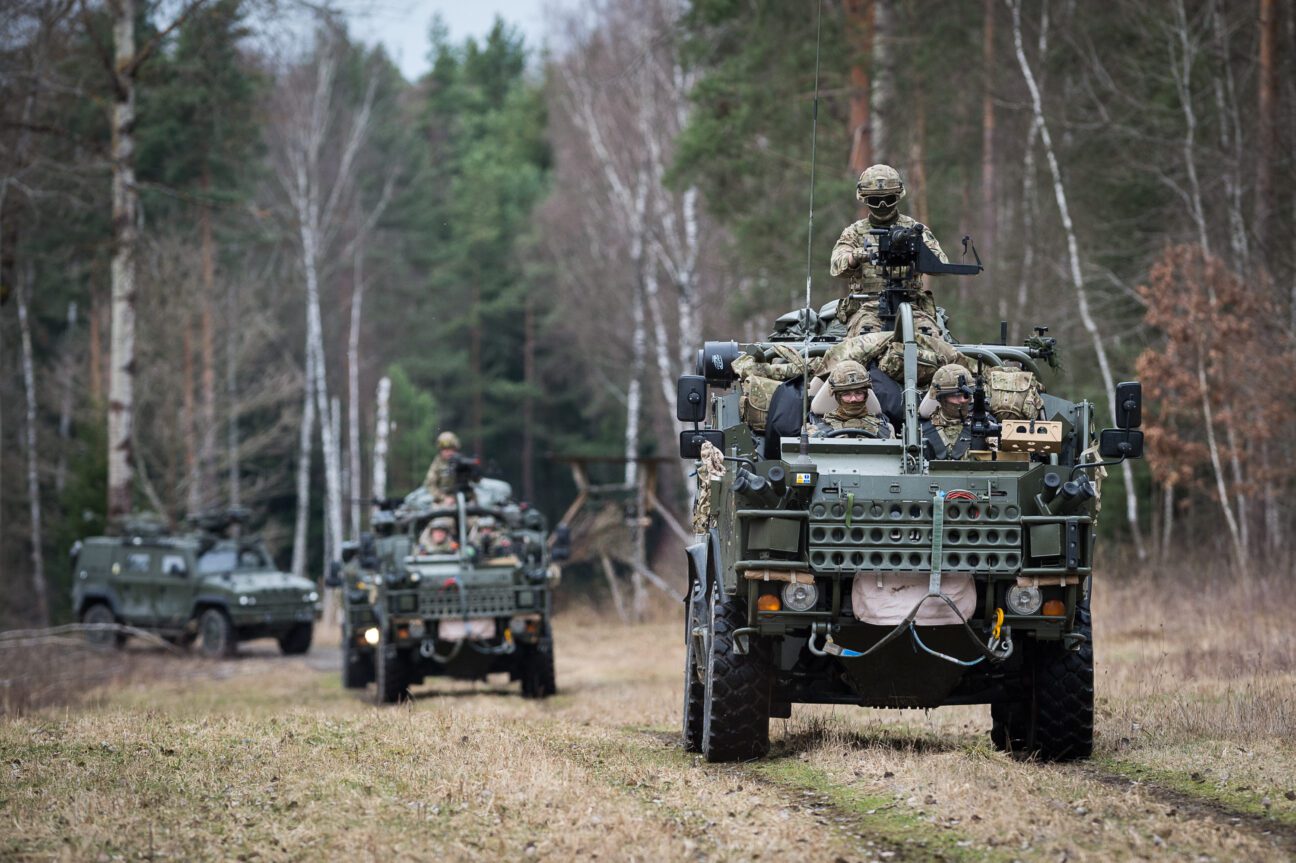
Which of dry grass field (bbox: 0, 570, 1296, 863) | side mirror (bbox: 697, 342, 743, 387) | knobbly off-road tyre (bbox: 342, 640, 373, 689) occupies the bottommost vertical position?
knobbly off-road tyre (bbox: 342, 640, 373, 689)

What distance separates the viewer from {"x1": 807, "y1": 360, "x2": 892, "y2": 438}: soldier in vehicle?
9.70 meters

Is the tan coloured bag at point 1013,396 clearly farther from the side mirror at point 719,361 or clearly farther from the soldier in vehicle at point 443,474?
the soldier in vehicle at point 443,474

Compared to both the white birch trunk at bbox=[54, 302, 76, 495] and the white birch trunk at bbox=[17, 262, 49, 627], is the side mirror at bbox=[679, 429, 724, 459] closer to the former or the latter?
the white birch trunk at bbox=[54, 302, 76, 495]

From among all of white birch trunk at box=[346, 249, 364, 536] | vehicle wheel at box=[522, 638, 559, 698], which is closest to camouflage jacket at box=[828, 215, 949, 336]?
vehicle wheel at box=[522, 638, 559, 698]

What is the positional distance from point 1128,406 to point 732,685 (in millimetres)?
2500

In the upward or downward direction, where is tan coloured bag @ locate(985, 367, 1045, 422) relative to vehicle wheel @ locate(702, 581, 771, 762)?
upward

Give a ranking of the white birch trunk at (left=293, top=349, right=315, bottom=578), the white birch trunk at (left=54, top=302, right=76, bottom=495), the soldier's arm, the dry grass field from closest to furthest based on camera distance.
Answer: the dry grass field, the soldier's arm, the white birch trunk at (left=54, top=302, right=76, bottom=495), the white birch trunk at (left=293, top=349, right=315, bottom=578)

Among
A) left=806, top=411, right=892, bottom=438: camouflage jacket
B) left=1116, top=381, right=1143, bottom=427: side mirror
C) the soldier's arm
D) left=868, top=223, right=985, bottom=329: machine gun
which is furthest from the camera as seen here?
the soldier's arm

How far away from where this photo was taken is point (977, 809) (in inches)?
307

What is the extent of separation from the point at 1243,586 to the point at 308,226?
26186mm

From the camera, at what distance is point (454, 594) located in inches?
672

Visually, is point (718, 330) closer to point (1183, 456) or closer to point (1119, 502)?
point (1119, 502)

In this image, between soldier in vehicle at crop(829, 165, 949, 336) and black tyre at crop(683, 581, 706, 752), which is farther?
soldier in vehicle at crop(829, 165, 949, 336)

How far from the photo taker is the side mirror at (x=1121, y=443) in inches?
368
